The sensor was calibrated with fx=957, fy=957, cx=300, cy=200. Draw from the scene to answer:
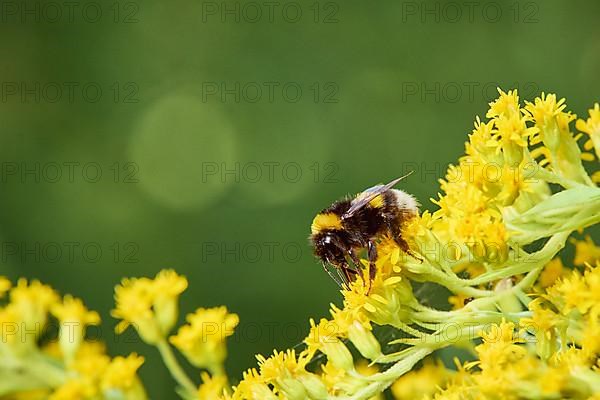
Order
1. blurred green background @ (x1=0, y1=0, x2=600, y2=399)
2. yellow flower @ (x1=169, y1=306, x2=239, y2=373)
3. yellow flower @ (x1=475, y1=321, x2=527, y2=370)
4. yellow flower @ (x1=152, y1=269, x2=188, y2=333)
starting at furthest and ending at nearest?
blurred green background @ (x1=0, y1=0, x2=600, y2=399) → yellow flower @ (x1=152, y1=269, x2=188, y2=333) → yellow flower @ (x1=169, y1=306, x2=239, y2=373) → yellow flower @ (x1=475, y1=321, x2=527, y2=370)

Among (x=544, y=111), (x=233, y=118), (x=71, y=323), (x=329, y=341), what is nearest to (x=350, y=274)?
(x=329, y=341)

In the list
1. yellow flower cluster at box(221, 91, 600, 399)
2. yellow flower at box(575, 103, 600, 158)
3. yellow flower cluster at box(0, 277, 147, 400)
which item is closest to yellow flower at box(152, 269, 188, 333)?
yellow flower cluster at box(0, 277, 147, 400)

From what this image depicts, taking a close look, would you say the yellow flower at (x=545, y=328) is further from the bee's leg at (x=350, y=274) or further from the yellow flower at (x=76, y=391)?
the yellow flower at (x=76, y=391)

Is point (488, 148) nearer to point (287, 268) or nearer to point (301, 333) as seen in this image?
point (301, 333)

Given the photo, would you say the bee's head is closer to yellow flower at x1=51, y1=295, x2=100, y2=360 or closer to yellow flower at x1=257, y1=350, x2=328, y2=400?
yellow flower at x1=257, y1=350, x2=328, y2=400

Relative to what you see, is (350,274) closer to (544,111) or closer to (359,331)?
(359,331)

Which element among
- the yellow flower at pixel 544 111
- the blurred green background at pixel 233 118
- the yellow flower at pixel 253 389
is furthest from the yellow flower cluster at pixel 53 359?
the blurred green background at pixel 233 118
